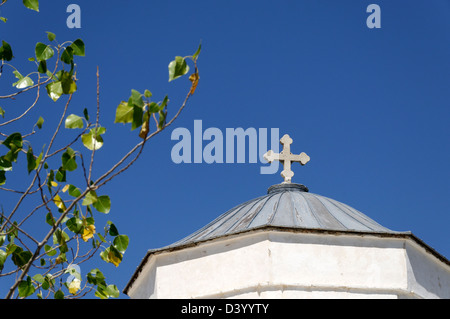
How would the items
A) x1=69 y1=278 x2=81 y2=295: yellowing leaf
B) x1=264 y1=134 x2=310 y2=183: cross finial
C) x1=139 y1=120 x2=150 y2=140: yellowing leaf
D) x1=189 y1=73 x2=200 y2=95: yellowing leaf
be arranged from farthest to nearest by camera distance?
x1=264 y1=134 x2=310 y2=183: cross finial → x1=69 y1=278 x2=81 y2=295: yellowing leaf → x1=189 y1=73 x2=200 y2=95: yellowing leaf → x1=139 y1=120 x2=150 y2=140: yellowing leaf

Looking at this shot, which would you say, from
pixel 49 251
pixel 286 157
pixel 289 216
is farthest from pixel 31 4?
pixel 286 157

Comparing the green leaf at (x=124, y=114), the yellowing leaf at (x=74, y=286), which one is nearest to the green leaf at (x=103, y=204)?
the green leaf at (x=124, y=114)

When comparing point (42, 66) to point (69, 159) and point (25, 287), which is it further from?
point (25, 287)

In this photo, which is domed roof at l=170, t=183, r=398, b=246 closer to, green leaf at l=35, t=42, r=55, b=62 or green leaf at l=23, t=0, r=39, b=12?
green leaf at l=35, t=42, r=55, b=62

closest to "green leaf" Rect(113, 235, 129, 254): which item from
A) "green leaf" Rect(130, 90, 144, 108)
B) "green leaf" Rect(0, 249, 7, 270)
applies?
"green leaf" Rect(0, 249, 7, 270)

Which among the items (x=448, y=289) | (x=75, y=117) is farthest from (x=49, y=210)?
(x=448, y=289)

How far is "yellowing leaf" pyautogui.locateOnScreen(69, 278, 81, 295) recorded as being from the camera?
6.77 meters

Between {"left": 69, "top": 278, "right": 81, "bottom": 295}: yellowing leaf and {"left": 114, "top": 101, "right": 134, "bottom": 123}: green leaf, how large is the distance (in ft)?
6.61

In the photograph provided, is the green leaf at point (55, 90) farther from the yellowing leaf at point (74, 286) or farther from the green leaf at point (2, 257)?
the yellowing leaf at point (74, 286)
